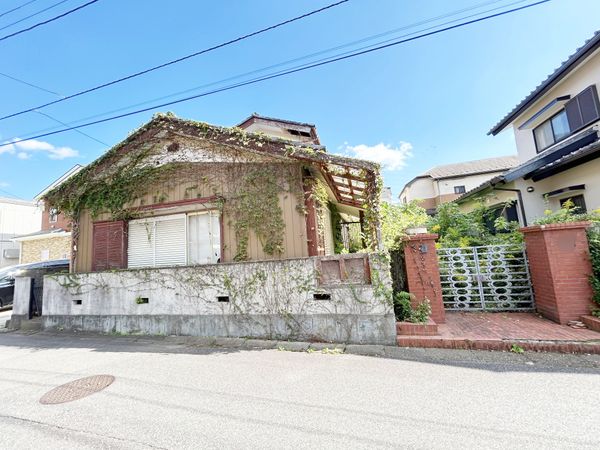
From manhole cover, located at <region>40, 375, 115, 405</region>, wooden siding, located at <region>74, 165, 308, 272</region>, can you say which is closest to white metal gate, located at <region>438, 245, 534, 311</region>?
wooden siding, located at <region>74, 165, 308, 272</region>

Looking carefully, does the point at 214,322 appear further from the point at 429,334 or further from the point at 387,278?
the point at 429,334

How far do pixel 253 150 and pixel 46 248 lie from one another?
800 inches

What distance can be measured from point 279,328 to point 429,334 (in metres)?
2.69

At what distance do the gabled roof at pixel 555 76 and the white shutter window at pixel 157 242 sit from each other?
488 inches

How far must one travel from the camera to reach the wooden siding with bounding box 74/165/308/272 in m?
6.11

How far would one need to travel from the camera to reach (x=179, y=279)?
6.09m

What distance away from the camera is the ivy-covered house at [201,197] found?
6082mm

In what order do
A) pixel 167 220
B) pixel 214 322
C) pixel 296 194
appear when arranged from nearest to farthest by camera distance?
pixel 214 322
pixel 296 194
pixel 167 220

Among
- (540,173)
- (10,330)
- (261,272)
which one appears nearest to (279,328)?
(261,272)

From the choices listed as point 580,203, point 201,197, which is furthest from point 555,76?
point 201,197

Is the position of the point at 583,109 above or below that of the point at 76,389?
above

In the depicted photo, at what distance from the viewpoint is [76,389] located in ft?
12.0

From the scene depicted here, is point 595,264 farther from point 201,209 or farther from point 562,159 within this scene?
point 201,209

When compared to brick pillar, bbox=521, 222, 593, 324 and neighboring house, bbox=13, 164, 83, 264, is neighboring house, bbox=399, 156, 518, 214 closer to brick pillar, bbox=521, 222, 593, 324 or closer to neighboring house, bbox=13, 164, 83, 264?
brick pillar, bbox=521, 222, 593, 324
